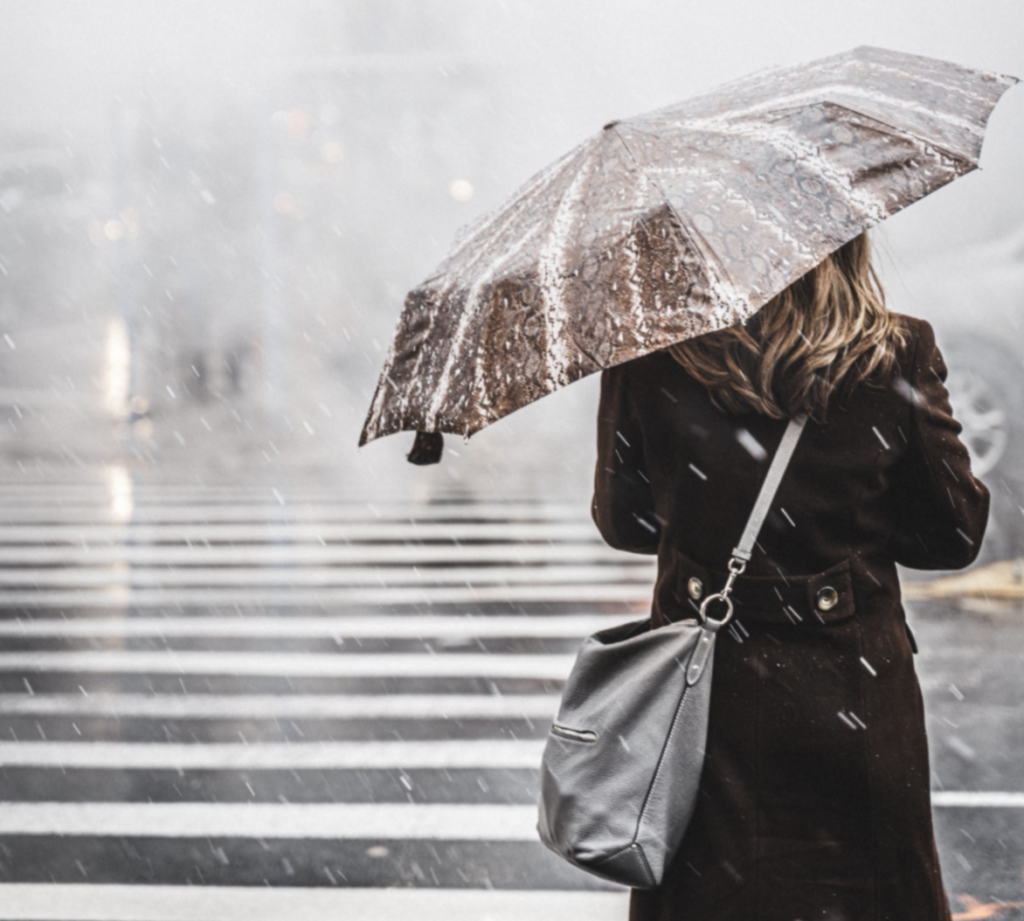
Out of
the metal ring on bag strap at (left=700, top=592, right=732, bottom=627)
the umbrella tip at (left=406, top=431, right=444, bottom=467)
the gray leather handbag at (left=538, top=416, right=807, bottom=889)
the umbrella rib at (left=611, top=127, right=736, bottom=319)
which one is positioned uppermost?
the umbrella rib at (left=611, top=127, right=736, bottom=319)

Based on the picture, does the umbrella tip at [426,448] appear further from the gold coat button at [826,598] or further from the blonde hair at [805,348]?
the gold coat button at [826,598]

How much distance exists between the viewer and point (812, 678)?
1.73 metres

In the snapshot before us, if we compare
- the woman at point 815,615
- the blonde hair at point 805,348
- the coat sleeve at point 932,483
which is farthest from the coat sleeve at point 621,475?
the coat sleeve at point 932,483

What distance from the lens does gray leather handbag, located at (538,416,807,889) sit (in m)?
1.66

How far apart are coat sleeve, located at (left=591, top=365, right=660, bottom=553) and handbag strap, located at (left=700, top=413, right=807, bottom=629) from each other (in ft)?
0.89

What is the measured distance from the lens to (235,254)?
30531mm

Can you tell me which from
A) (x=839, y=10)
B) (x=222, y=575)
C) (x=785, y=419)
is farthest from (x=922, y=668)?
(x=839, y=10)

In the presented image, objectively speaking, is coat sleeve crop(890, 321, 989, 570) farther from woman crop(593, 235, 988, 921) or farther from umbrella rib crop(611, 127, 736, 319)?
umbrella rib crop(611, 127, 736, 319)

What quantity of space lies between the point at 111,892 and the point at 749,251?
→ 10.6 feet

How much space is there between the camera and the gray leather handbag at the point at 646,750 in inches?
65.2

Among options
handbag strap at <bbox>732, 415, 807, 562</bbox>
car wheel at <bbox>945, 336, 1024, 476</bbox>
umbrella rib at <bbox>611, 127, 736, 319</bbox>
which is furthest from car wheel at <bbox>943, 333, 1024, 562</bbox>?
umbrella rib at <bbox>611, 127, 736, 319</bbox>

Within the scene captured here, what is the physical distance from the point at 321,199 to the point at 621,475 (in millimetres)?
31222

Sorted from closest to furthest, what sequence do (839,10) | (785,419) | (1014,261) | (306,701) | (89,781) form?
1. (785,419)
2. (89,781)
3. (306,701)
4. (1014,261)
5. (839,10)

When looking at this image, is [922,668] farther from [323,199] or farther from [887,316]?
[323,199]
